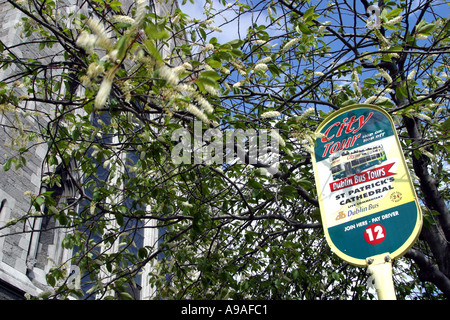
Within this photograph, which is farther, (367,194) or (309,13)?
A: (309,13)

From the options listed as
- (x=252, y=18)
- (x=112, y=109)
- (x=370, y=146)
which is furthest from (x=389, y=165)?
(x=252, y=18)

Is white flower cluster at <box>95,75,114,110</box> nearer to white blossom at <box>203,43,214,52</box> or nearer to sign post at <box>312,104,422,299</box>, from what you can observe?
white blossom at <box>203,43,214,52</box>

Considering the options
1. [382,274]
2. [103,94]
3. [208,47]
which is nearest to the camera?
[103,94]

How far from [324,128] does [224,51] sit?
1.07 metres

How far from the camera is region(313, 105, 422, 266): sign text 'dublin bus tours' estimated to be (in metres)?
2.62

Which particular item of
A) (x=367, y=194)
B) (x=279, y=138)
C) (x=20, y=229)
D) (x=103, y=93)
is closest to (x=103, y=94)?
(x=103, y=93)

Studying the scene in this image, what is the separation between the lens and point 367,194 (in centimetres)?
279

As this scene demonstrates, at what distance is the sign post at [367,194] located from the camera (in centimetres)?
258

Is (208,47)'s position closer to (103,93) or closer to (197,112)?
(197,112)

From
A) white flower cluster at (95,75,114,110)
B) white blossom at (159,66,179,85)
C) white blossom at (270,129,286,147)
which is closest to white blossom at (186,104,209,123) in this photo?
white blossom at (159,66,179,85)

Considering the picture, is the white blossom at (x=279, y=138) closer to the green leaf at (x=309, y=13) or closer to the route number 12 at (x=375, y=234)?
the route number 12 at (x=375, y=234)

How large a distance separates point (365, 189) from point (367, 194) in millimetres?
43

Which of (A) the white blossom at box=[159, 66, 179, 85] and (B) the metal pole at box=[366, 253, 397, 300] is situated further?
(B) the metal pole at box=[366, 253, 397, 300]

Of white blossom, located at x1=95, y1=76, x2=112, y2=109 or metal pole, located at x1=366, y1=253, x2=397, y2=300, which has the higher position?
white blossom, located at x1=95, y1=76, x2=112, y2=109
